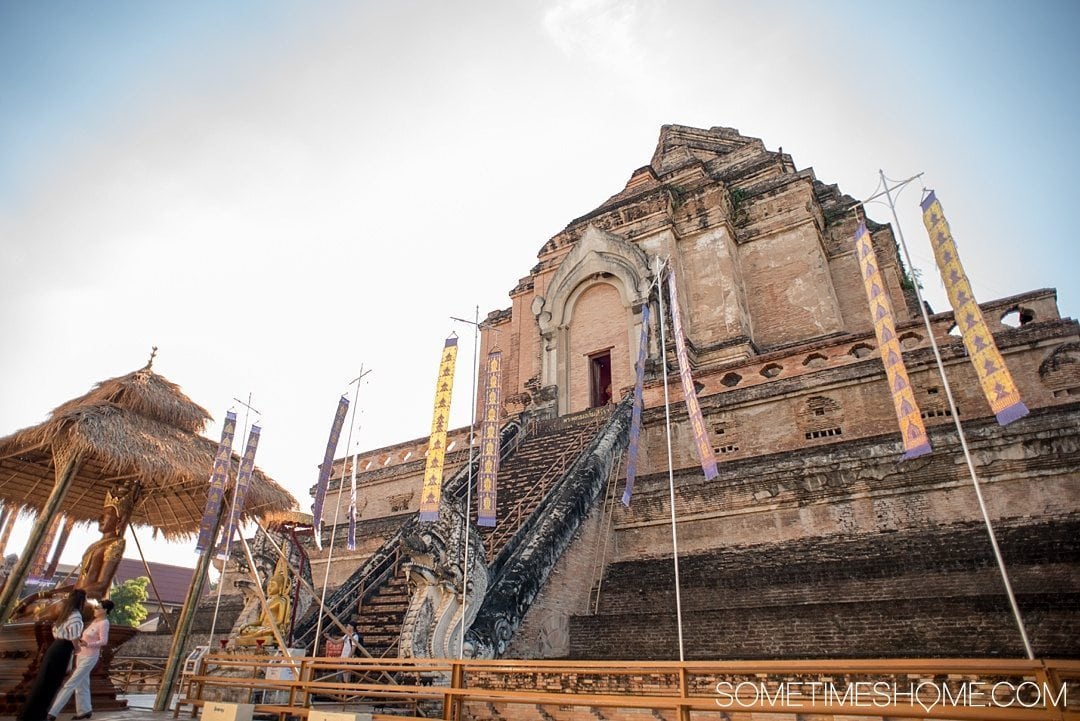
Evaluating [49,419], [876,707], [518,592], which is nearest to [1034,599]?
[876,707]

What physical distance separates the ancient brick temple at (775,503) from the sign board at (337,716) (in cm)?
218

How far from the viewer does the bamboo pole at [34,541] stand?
24.0 ft

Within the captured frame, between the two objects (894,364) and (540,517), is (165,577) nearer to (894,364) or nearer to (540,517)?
(540,517)

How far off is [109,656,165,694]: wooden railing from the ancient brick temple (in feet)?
12.6

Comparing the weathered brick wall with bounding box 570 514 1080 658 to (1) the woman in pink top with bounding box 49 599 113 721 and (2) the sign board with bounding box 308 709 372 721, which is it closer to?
(2) the sign board with bounding box 308 709 372 721

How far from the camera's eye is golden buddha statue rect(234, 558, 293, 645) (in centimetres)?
767

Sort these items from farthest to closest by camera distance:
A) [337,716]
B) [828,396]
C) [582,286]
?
[582,286] → [828,396] → [337,716]

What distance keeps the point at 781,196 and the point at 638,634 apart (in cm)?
1354

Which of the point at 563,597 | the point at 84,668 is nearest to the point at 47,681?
the point at 84,668

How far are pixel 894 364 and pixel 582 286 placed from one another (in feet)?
34.2

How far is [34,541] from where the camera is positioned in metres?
7.84

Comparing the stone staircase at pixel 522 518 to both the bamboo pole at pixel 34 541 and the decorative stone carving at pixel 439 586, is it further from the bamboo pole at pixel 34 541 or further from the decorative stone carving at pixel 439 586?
the bamboo pole at pixel 34 541

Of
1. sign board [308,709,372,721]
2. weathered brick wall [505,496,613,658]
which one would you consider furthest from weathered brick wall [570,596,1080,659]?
sign board [308,709,372,721]

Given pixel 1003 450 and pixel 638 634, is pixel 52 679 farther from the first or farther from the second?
pixel 1003 450
